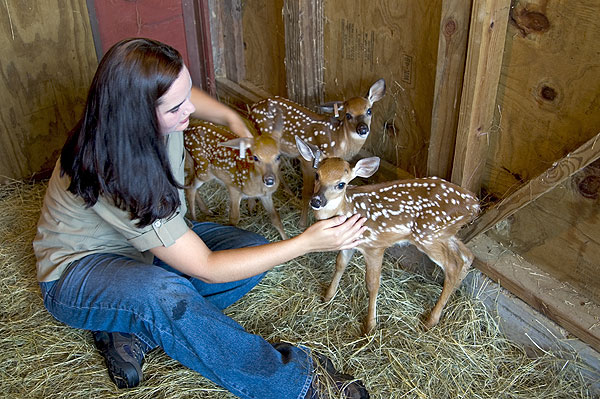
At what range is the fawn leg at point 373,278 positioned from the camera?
3168 millimetres

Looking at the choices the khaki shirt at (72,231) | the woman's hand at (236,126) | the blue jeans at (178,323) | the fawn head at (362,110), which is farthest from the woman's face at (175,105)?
the fawn head at (362,110)

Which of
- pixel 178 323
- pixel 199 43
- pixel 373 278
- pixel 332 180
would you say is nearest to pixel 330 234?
pixel 332 180

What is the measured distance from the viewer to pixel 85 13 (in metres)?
4.50

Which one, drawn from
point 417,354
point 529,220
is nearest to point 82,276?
point 417,354

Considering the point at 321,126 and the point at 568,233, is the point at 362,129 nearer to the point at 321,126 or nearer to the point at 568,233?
the point at 321,126

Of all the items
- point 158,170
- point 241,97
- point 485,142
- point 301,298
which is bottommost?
point 301,298

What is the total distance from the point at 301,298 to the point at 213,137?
123 cm

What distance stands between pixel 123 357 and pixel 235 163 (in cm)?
147

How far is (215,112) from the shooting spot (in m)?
3.50

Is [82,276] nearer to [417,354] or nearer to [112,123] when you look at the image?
[112,123]

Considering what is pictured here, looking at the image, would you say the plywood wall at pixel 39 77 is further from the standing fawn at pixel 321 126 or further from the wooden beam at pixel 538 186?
the wooden beam at pixel 538 186

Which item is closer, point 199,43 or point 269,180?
point 269,180

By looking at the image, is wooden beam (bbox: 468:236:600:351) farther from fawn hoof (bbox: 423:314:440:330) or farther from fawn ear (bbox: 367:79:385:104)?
fawn ear (bbox: 367:79:385:104)

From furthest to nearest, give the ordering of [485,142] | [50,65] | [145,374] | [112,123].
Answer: [50,65]
[485,142]
[145,374]
[112,123]
